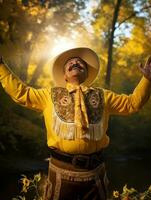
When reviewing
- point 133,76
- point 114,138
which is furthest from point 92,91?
point 133,76

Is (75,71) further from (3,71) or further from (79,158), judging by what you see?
(79,158)

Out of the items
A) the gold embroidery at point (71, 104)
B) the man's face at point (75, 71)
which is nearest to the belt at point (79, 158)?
the gold embroidery at point (71, 104)

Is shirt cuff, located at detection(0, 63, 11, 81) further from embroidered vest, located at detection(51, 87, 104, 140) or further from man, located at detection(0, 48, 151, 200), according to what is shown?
embroidered vest, located at detection(51, 87, 104, 140)

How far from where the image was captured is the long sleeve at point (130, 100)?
337 centimetres

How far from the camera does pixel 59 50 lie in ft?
22.8

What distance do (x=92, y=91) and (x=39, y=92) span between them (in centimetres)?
40

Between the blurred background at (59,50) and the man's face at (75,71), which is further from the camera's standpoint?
the blurred background at (59,50)

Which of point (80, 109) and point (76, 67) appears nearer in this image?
point (80, 109)

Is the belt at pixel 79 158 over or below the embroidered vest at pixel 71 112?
below

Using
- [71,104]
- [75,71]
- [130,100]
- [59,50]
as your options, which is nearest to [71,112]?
[71,104]

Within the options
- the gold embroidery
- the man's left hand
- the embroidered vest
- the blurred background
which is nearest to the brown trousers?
the embroidered vest

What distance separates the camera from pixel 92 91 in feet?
11.3

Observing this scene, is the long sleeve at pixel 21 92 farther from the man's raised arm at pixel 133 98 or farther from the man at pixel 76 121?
the man's raised arm at pixel 133 98

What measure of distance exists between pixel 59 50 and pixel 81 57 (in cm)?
340
